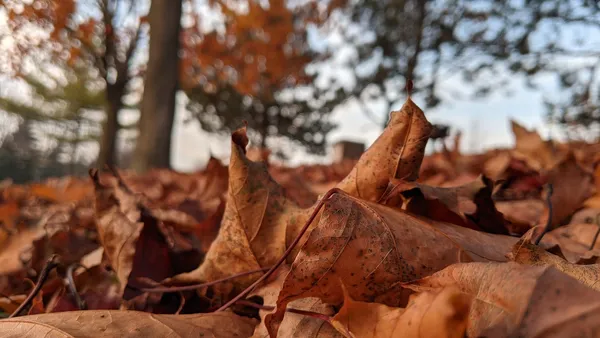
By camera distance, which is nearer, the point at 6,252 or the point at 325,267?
the point at 325,267

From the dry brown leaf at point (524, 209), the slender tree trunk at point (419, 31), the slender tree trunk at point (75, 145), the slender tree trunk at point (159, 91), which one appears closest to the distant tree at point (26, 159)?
the slender tree trunk at point (75, 145)

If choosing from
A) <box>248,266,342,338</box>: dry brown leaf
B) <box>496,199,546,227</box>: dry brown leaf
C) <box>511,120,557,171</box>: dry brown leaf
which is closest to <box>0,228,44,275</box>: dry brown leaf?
<box>248,266,342,338</box>: dry brown leaf

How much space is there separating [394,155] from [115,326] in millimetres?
294

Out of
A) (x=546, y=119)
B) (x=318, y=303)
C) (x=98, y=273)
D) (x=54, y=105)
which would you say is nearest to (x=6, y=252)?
(x=98, y=273)

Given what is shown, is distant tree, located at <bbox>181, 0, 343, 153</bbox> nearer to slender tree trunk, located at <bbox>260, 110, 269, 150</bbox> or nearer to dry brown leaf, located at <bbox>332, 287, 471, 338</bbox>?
slender tree trunk, located at <bbox>260, 110, 269, 150</bbox>

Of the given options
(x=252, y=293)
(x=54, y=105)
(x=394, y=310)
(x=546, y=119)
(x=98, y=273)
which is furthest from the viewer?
(x=54, y=105)

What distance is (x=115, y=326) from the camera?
12.7 inches

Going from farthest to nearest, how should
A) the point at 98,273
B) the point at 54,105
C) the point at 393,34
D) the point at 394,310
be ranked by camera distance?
the point at 54,105
the point at 393,34
the point at 98,273
the point at 394,310

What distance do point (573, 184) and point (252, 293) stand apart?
0.48 metres

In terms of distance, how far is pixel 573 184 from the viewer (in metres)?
0.59

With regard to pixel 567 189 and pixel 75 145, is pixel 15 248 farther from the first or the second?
pixel 75 145

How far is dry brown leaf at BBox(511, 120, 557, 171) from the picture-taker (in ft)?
3.16

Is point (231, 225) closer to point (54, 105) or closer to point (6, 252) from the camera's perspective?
point (6, 252)

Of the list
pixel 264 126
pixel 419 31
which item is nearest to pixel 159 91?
pixel 419 31
